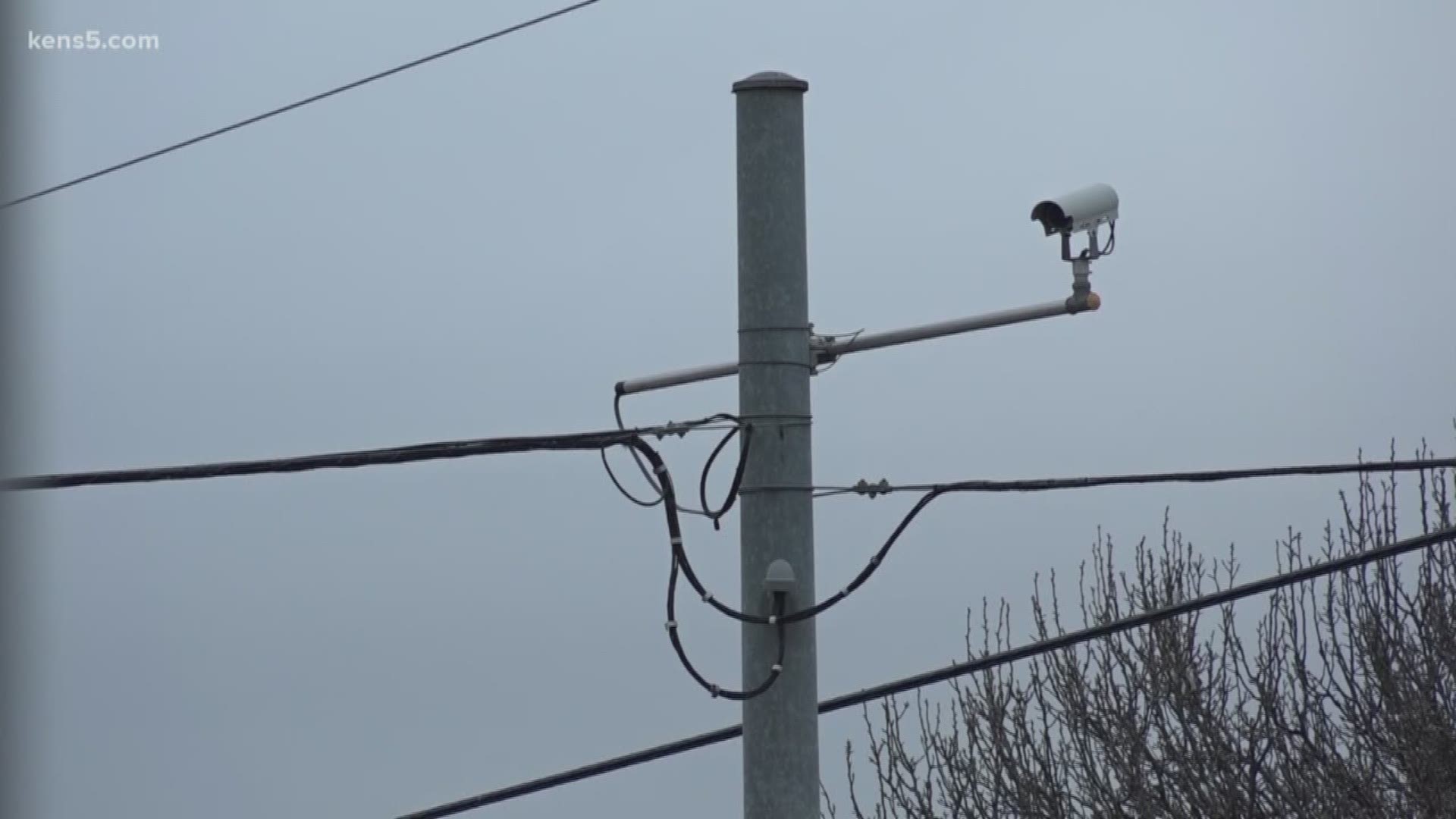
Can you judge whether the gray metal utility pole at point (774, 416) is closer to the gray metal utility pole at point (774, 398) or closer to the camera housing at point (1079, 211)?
the gray metal utility pole at point (774, 398)

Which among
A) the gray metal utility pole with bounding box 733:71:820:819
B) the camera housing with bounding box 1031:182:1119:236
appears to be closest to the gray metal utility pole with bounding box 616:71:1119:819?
the gray metal utility pole with bounding box 733:71:820:819

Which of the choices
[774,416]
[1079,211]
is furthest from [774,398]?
[1079,211]

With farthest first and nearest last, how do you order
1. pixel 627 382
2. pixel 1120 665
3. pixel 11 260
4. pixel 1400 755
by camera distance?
pixel 1120 665 < pixel 1400 755 < pixel 627 382 < pixel 11 260

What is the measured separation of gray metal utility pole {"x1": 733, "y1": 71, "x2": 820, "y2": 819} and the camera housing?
31.1 inches

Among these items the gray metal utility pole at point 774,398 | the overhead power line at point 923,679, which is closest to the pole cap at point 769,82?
the gray metal utility pole at point 774,398

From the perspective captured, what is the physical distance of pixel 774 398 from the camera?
502cm

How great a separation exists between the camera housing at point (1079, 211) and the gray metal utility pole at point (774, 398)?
2.59 ft

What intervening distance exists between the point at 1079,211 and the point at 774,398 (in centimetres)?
110

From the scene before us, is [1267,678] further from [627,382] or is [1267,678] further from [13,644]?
[13,644]

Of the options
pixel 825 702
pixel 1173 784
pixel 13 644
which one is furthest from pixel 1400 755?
pixel 13 644

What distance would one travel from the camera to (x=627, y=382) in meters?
5.79

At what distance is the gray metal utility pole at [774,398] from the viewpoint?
499 centimetres

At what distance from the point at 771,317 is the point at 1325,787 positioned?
1314 cm

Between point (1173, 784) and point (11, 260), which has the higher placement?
point (11, 260)
